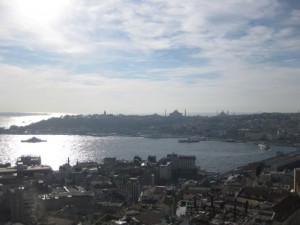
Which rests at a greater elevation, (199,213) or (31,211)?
(199,213)

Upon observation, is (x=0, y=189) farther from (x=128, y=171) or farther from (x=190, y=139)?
(x=190, y=139)

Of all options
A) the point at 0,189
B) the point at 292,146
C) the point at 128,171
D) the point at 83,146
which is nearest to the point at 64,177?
the point at 128,171

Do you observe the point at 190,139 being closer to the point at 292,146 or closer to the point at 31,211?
the point at 292,146

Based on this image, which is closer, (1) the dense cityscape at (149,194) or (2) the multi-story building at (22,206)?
(1) the dense cityscape at (149,194)

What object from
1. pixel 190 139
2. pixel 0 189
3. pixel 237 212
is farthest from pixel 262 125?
pixel 237 212

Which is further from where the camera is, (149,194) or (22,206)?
(149,194)

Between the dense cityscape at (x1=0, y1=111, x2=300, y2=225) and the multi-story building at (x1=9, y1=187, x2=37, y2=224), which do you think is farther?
the multi-story building at (x1=9, y1=187, x2=37, y2=224)

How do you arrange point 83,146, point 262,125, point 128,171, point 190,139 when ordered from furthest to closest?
point 262,125 → point 190,139 → point 83,146 → point 128,171

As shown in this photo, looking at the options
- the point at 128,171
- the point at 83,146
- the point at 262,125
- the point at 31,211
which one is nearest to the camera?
the point at 31,211

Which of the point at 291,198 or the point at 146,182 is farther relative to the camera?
the point at 146,182
